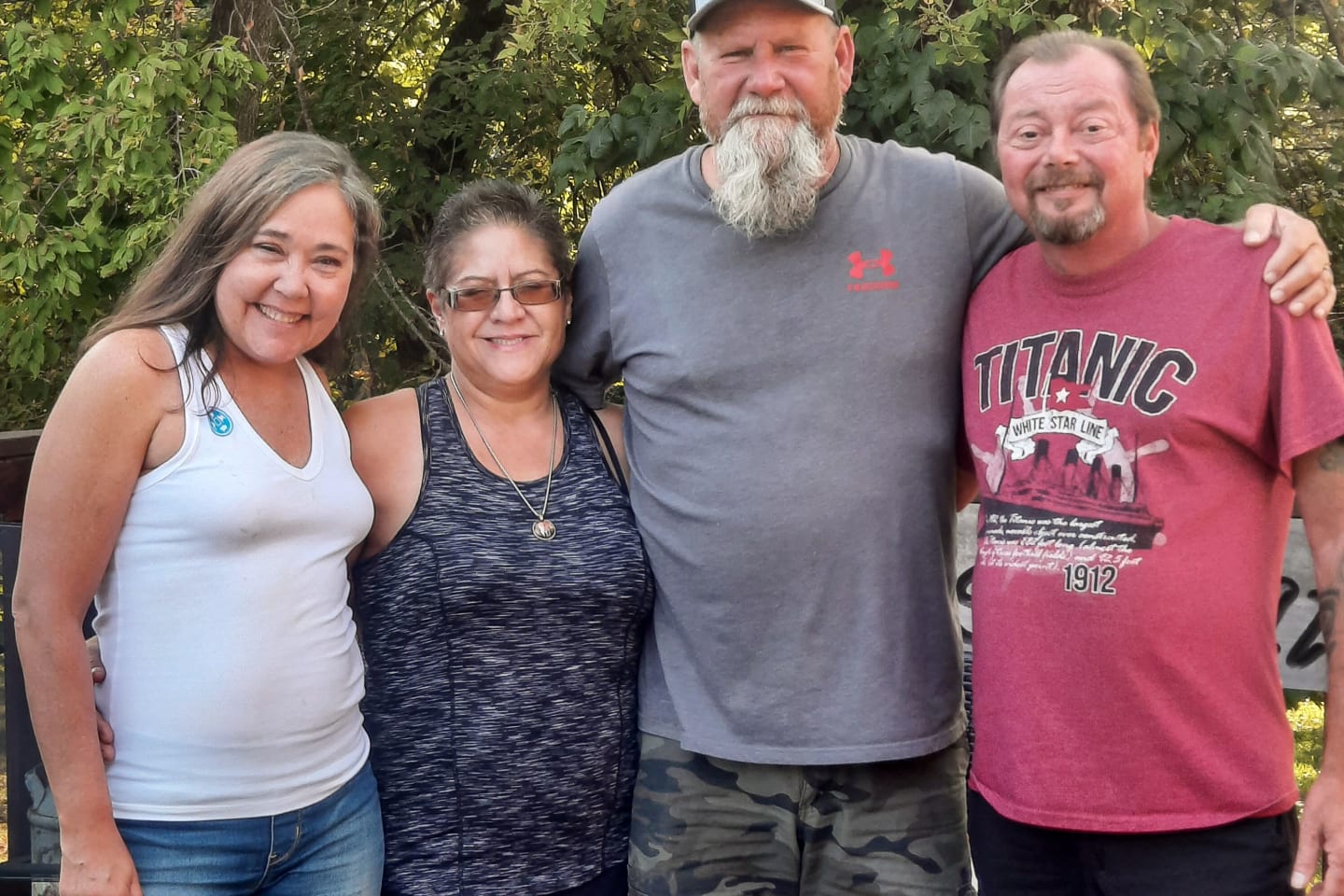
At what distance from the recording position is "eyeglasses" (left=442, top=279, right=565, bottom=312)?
275 centimetres

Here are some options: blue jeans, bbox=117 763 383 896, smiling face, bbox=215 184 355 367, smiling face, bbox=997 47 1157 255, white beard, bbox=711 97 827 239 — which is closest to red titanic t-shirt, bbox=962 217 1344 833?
smiling face, bbox=997 47 1157 255

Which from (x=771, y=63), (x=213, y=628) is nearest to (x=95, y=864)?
(x=213, y=628)

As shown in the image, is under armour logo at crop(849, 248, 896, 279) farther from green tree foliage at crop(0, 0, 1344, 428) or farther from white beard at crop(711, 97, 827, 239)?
green tree foliage at crop(0, 0, 1344, 428)

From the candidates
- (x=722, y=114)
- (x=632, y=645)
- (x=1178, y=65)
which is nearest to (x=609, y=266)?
(x=722, y=114)

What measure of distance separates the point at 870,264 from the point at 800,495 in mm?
500

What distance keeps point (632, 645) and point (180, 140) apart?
10.4ft

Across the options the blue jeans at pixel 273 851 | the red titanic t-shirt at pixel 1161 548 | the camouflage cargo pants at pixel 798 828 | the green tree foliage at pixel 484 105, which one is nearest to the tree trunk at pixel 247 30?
the green tree foliage at pixel 484 105

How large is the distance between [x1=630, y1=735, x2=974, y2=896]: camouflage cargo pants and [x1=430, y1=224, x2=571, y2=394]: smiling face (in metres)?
0.84

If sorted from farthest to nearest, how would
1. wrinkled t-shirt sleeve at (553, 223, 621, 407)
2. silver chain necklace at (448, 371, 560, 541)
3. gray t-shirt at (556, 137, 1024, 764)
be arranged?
wrinkled t-shirt sleeve at (553, 223, 621, 407)
silver chain necklace at (448, 371, 560, 541)
gray t-shirt at (556, 137, 1024, 764)

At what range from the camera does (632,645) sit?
2701 millimetres

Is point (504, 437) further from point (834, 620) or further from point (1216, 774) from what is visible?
point (1216, 774)

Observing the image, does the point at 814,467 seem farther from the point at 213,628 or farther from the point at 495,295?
the point at 213,628

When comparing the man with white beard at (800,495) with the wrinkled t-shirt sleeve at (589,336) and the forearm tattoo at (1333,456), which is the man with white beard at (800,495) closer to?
the wrinkled t-shirt sleeve at (589,336)

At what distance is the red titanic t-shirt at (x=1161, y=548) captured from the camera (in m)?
2.18
